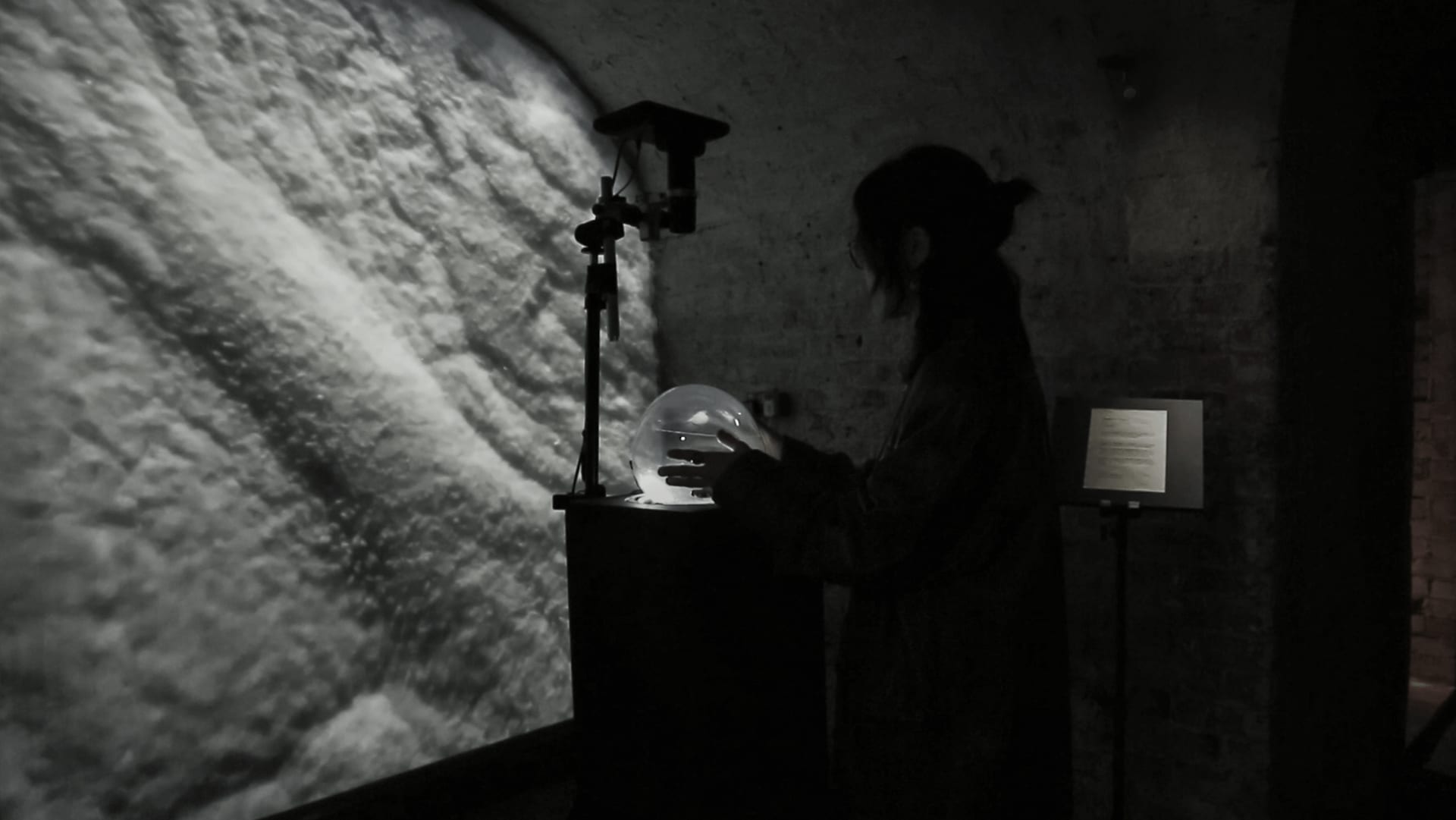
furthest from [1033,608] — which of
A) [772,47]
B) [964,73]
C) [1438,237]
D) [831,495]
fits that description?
[1438,237]

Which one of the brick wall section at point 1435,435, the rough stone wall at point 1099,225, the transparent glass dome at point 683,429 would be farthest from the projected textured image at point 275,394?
the brick wall section at point 1435,435

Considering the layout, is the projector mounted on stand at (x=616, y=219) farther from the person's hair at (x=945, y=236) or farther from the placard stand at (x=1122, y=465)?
the placard stand at (x=1122, y=465)

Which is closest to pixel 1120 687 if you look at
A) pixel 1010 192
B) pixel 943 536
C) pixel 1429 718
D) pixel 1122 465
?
pixel 1122 465

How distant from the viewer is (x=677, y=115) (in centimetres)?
191

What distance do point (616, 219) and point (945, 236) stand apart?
0.75 metres

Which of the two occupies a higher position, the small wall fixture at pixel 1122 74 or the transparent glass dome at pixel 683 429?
the small wall fixture at pixel 1122 74

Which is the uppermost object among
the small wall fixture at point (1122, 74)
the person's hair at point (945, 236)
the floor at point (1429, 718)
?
the small wall fixture at point (1122, 74)

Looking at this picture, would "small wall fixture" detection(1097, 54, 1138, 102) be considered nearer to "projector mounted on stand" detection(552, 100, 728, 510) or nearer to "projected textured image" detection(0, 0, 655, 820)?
"projector mounted on stand" detection(552, 100, 728, 510)

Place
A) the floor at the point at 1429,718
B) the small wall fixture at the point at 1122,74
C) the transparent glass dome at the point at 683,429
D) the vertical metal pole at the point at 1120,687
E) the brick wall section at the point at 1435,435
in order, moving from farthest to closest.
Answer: the brick wall section at the point at 1435,435, the floor at the point at 1429,718, the small wall fixture at the point at 1122,74, the vertical metal pole at the point at 1120,687, the transparent glass dome at the point at 683,429

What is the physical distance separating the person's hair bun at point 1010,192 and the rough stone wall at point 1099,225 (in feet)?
2.78

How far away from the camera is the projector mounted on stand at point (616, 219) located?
6.34ft

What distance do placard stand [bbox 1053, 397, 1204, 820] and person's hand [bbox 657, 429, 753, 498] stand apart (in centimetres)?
84

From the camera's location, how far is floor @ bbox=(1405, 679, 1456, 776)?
3156mm

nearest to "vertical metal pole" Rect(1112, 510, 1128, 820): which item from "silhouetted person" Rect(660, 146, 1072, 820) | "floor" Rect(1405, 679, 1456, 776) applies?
"silhouetted person" Rect(660, 146, 1072, 820)
